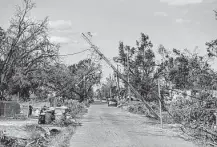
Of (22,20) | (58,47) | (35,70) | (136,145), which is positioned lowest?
(136,145)

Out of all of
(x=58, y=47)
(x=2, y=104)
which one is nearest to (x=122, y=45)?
(x=58, y=47)

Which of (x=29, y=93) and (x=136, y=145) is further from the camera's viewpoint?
(x=29, y=93)

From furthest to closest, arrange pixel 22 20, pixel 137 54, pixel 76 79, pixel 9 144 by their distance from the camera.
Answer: pixel 76 79 < pixel 137 54 < pixel 22 20 < pixel 9 144

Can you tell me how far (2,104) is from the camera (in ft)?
88.4

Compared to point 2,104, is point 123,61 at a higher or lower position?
higher

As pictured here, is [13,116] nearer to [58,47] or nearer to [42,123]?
[42,123]

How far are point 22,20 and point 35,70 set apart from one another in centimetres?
551

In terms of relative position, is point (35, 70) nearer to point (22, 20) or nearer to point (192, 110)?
point (22, 20)

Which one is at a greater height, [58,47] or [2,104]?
[58,47]

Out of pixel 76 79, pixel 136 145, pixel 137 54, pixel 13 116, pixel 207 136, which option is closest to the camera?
pixel 136 145

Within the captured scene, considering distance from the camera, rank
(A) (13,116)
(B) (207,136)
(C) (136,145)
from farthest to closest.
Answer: (A) (13,116), (B) (207,136), (C) (136,145)

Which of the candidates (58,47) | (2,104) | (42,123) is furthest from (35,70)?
(42,123)

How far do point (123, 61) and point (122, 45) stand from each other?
3.39 metres

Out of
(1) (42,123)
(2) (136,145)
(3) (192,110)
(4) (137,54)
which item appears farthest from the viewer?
(4) (137,54)
